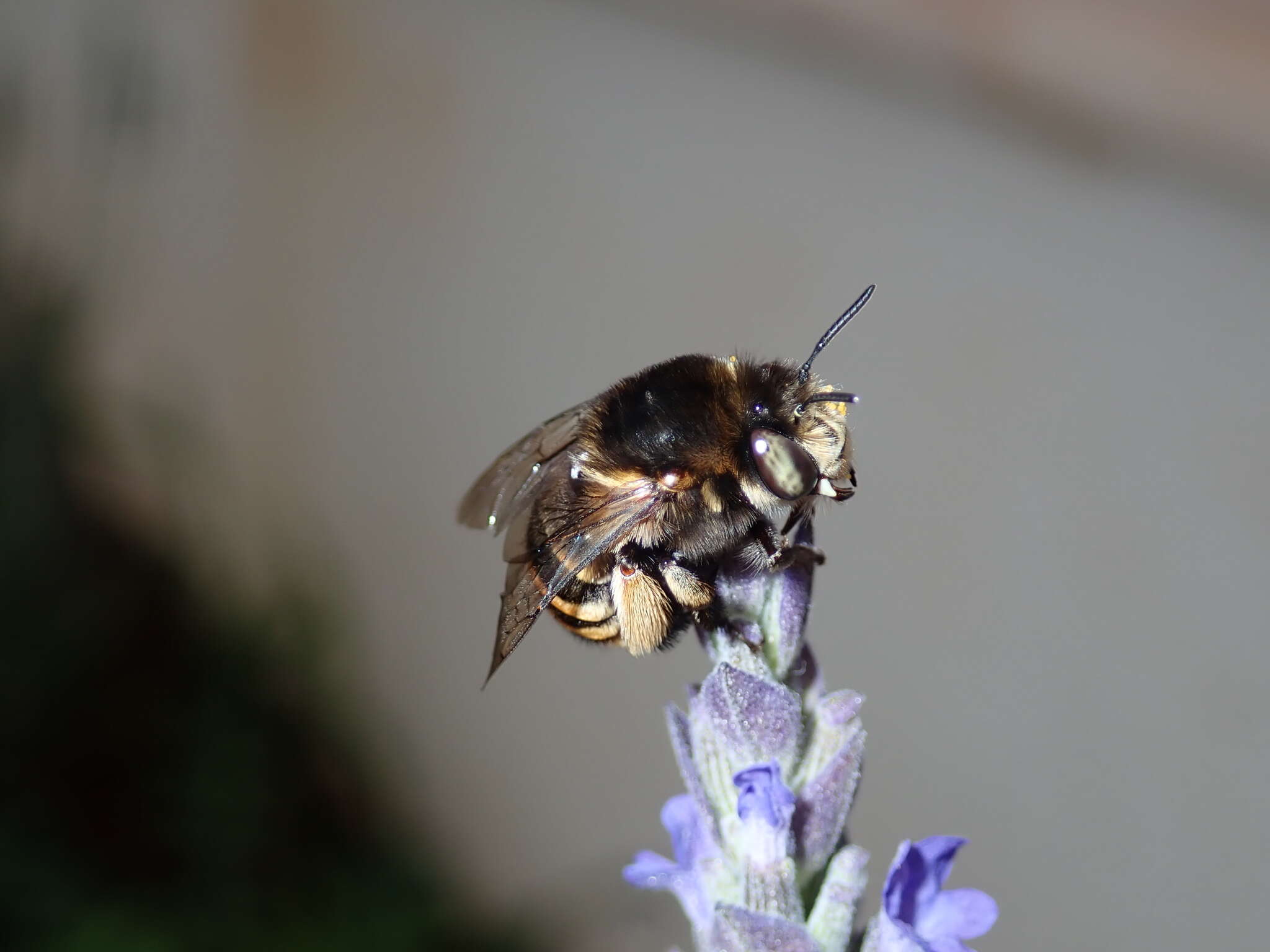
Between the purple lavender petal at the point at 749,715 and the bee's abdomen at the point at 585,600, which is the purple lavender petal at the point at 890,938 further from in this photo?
the bee's abdomen at the point at 585,600

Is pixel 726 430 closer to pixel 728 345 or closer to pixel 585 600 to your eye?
pixel 585 600

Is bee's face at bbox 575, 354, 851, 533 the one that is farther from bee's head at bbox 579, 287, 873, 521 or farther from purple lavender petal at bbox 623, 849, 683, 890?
purple lavender petal at bbox 623, 849, 683, 890

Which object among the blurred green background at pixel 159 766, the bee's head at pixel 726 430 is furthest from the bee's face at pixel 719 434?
the blurred green background at pixel 159 766

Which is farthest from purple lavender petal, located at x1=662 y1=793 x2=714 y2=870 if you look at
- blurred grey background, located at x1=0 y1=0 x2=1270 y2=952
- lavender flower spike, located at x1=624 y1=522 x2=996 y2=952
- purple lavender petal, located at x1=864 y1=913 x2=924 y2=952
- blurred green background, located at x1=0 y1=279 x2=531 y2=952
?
blurred green background, located at x1=0 y1=279 x2=531 y2=952

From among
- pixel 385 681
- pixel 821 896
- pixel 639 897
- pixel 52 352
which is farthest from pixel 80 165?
pixel 821 896

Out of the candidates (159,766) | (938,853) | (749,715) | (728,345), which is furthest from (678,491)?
(159,766)

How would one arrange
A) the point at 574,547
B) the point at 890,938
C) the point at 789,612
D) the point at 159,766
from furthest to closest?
the point at 159,766
the point at 574,547
the point at 789,612
the point at 890,938

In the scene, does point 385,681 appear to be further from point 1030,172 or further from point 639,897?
point 1030,172
